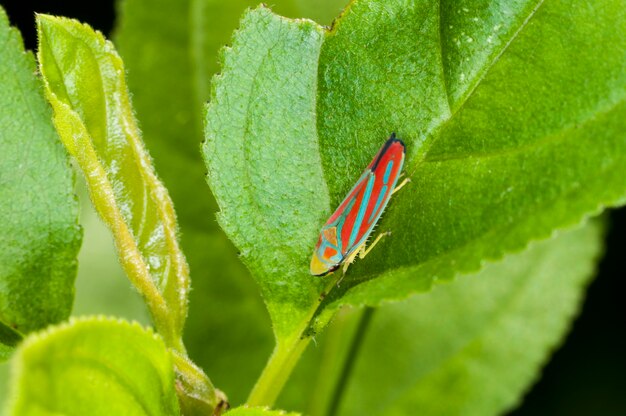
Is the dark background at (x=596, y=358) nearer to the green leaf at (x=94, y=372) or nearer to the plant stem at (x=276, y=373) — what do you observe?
the plant stem at (x=276, y=373)

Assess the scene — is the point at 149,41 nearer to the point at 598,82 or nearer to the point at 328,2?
the point at 328,2

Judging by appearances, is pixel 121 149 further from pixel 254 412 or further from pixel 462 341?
pixel 462 341

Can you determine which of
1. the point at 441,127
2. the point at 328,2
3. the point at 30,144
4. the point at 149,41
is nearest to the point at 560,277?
the point at 328,2

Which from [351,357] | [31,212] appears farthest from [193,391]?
[351,357]

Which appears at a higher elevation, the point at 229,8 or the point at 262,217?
the point at 229,8

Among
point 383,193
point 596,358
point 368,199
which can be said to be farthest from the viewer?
point 596,358

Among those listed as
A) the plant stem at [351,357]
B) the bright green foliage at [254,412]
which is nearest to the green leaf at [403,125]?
the bright green foliage at [254,412]
